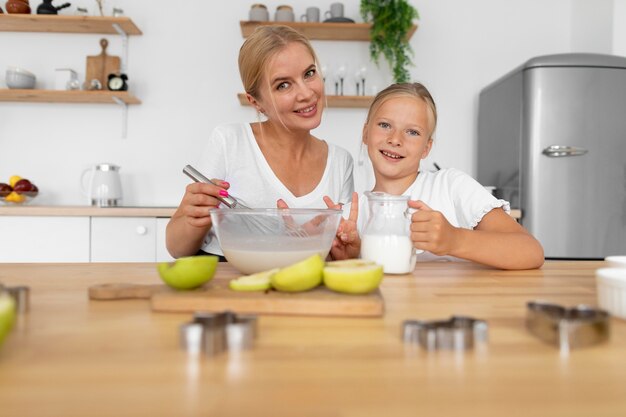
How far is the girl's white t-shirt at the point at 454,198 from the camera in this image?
1.37 meters

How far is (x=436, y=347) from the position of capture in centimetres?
51

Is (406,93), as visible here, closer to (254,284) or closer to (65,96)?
(254,284)

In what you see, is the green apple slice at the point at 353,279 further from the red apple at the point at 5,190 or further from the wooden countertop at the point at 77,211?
the red apple at the point at 5,190

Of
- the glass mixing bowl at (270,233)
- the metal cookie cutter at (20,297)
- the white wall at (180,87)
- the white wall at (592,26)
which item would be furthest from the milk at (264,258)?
the white wall at (592,26)

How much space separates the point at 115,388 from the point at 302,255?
1.57 ft

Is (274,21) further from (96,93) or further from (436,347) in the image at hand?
(436,347)

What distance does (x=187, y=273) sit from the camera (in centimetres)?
73

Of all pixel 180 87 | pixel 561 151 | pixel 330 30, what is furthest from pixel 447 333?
pixel 180 87

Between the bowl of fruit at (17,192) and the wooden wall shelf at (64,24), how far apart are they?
85cm

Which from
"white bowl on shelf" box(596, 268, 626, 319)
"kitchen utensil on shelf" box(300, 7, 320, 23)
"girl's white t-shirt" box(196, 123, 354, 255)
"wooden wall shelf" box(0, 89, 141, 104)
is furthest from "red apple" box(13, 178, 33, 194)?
"white bowl on shelf" box(596, 268, 626, 319)

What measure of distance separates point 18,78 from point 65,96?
24cm

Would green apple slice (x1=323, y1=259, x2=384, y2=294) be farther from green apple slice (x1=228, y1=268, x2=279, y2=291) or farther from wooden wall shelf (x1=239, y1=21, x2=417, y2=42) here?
wooden wall shelf (x1=239, y1=21, x2=417, y2=42)

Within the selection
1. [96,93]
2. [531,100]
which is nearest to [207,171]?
[96,93]

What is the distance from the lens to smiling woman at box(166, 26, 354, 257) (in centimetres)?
157
